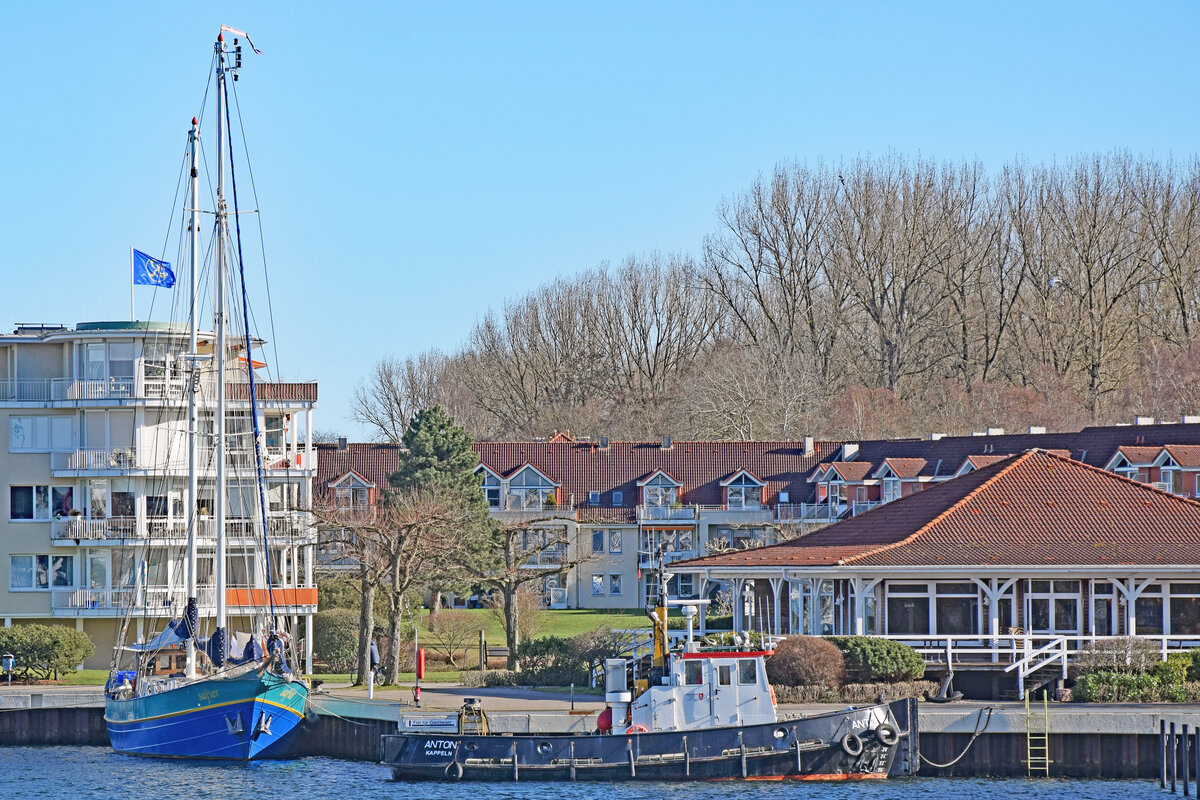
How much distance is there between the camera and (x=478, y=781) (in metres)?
36.0

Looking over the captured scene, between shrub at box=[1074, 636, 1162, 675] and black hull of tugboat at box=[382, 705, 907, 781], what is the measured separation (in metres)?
8.05

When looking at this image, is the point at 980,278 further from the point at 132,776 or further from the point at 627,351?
the point at 132,776

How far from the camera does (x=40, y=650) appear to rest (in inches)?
1992

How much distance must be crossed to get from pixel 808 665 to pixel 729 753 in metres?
6.03

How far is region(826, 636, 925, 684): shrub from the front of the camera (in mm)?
41125

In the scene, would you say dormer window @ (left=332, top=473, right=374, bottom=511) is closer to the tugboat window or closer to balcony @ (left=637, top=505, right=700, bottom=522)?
balcony @ (left=637, top=505, right=700, bottom=522)

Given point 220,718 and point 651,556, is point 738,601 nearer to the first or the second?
point 220,718

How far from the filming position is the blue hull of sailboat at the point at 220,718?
131 feet

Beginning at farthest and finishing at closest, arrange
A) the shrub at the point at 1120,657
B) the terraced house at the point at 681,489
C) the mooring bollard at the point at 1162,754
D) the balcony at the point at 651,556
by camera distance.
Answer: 1. the balcony at the point at 651,556
2. the terraced house at the point at 681,489
3. the shrub at the point at 1120,657
4. the mooring bollard at the point at 1162,754

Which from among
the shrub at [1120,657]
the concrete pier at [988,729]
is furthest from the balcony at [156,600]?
the shrub at [1120,657]

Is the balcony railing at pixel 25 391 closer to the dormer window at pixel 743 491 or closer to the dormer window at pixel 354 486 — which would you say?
the dormer window at pixel 354 486

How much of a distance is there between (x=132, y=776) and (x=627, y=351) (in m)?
78.8

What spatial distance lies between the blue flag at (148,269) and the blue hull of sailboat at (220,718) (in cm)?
1658

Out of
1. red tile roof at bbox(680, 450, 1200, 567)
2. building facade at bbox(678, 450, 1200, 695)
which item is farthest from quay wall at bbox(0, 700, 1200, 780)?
red tile roof at bbox(680, 450, 1200, 567)
